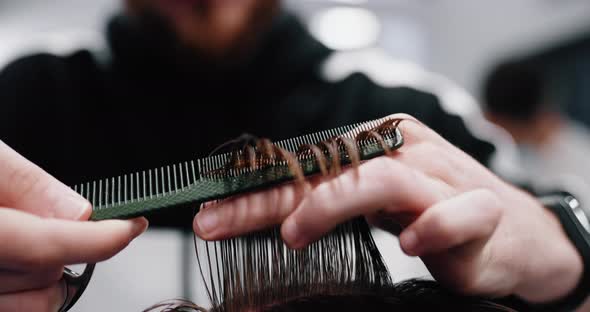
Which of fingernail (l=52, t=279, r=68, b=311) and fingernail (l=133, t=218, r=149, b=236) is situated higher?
fingernail (l=133, t=218, r=149, b=236)

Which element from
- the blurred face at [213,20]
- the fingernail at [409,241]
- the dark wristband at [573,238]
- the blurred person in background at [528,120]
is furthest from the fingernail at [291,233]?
the blurred person in background at [528,120]

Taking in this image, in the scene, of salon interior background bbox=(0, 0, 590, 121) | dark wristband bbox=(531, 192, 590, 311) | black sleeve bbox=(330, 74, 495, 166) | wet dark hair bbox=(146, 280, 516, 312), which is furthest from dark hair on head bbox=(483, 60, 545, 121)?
wet dark hair bbox=(146, 280, 516, 312)

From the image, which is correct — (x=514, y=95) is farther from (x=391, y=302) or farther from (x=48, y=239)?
(x=48, y=239)

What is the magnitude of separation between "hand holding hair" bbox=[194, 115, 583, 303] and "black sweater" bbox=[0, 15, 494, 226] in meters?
0.42

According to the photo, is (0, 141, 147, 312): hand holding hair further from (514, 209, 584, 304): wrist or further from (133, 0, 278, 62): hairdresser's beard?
(133, 0, 278, 62): hairdresser's beard

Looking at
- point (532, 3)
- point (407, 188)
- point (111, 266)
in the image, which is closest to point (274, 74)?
point (111, 266)

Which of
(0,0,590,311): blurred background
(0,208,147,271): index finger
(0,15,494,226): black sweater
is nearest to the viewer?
(0,208,147,271): index finger

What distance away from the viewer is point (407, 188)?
420 millimetres

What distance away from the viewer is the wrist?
1.84 ft

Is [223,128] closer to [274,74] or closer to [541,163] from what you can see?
[274,74]

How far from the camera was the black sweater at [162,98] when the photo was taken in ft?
3.25

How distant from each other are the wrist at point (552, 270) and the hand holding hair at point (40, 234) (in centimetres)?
45

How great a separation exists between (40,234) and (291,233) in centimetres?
20

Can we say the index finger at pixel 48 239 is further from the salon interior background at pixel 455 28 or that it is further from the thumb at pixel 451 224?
the salon interior background at pixel 455 28
